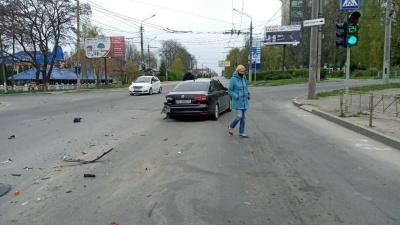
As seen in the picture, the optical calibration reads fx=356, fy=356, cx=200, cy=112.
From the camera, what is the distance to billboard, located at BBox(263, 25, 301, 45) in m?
54.5

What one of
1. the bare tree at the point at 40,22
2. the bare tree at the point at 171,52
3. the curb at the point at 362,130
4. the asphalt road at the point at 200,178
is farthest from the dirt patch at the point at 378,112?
the bare tree at the point at 171,52

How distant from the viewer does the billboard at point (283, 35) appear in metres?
54.5

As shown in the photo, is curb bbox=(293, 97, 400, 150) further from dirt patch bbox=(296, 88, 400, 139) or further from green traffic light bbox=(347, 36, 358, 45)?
green traffic light bbox=(347, 36, 358, 45)

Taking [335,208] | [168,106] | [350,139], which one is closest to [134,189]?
[335,208]

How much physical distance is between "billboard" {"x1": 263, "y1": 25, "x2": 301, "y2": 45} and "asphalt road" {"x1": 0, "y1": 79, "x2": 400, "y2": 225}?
4760cm

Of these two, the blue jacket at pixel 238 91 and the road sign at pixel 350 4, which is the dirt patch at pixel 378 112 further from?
the blue jacket at pixel 238 91

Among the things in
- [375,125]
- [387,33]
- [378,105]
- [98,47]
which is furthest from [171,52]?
[375,125]

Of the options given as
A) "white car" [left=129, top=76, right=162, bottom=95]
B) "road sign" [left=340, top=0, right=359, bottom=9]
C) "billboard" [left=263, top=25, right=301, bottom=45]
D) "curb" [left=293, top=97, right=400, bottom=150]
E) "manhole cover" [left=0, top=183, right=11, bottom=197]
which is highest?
"billboard" [left=263, top=25, right=301, bottom=45]

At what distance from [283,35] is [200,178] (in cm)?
5289

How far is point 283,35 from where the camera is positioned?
55062 mm

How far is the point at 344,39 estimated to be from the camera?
12234 millimetres

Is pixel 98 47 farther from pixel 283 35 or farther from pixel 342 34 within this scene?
pixel 342 34

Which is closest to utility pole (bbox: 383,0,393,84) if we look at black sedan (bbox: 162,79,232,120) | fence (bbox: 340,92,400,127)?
fence (bbox: 340,92,400,127)

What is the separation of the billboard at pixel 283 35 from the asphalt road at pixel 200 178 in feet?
156
